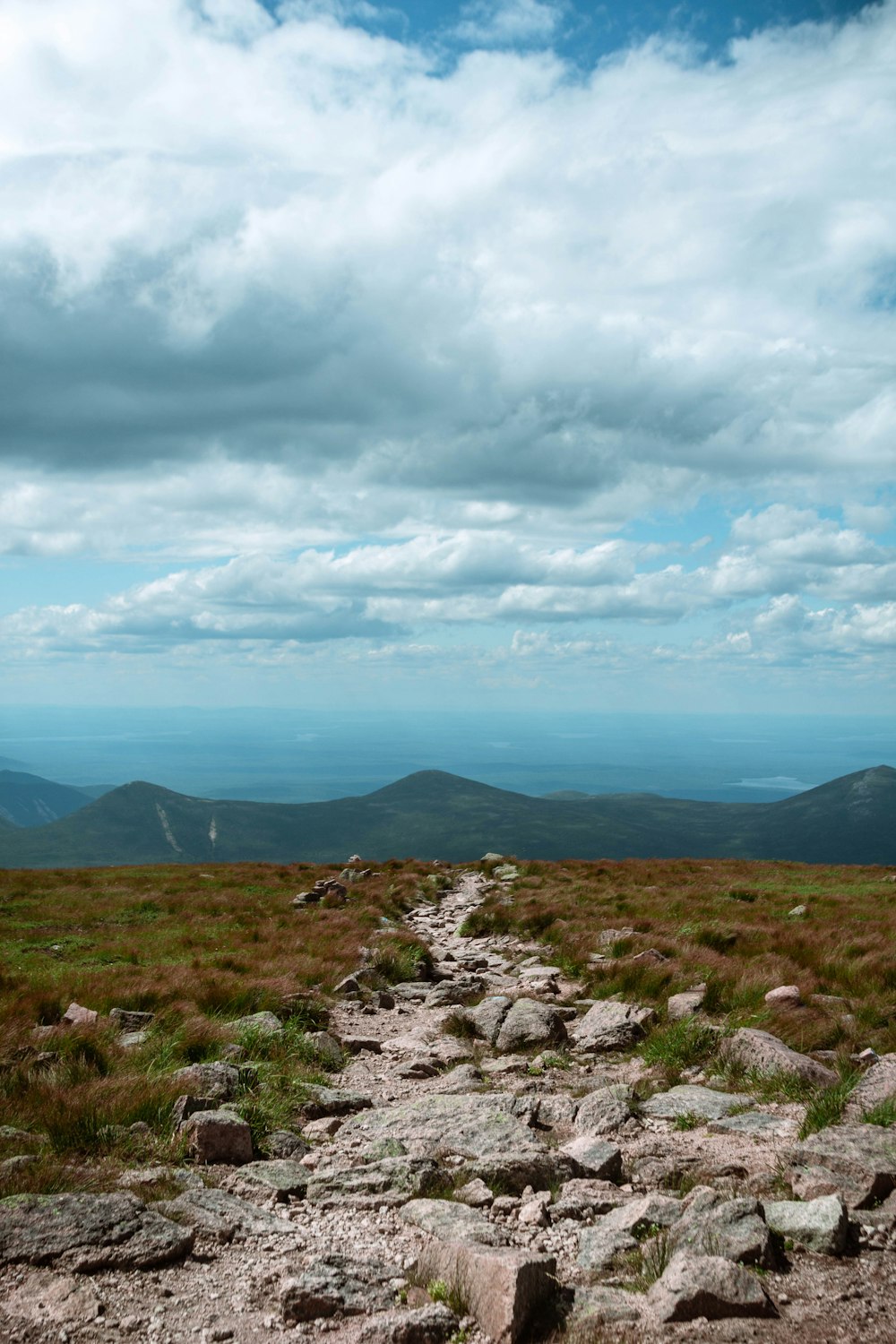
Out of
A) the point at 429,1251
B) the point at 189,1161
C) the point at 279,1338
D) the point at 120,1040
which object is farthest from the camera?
the point at 120,1040

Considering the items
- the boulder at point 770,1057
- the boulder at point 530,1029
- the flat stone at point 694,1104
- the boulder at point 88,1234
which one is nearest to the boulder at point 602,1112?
the flat stone at point 694,1104

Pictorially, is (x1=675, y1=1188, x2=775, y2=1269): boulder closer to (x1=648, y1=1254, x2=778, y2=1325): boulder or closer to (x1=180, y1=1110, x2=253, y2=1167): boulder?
(x1=648, y1=1254, x2=778, y2=1325): boulder

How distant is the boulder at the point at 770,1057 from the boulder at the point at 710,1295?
442 centimetres

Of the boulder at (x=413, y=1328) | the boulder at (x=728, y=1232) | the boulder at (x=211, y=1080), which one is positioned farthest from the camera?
the boulder at (x=211, y=1080)

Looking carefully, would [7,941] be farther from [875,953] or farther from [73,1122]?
[875,953]

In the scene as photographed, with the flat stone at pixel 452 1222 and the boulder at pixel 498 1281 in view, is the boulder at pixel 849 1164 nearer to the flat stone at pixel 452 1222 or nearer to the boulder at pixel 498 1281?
the boulder at pixel 498 1281

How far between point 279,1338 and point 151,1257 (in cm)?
129

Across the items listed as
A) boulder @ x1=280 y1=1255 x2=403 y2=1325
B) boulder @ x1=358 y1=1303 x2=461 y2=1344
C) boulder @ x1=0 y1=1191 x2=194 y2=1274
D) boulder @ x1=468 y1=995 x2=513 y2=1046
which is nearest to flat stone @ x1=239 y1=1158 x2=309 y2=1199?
boulder @ x1=0 y1=1191 x2=194 y2=1274

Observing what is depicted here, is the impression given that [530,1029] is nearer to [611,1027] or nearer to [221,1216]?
[611,1027]

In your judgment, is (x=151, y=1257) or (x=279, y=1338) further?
(x=151, y=1257)

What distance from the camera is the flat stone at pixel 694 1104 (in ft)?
29.0

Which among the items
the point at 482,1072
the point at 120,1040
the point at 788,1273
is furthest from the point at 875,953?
the point at 120,1040

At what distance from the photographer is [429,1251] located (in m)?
5.84

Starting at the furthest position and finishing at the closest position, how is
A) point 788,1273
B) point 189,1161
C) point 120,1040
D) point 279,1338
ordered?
point 120,1040 < point 189,1161 < point 788,1273 < point 279,1338
